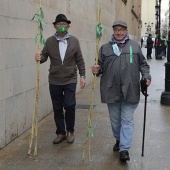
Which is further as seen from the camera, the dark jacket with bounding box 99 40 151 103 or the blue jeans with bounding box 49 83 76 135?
the blue jeans with bounding box 49 83 76 135

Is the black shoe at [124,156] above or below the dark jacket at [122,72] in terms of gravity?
below

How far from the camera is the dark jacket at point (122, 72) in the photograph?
509 cm

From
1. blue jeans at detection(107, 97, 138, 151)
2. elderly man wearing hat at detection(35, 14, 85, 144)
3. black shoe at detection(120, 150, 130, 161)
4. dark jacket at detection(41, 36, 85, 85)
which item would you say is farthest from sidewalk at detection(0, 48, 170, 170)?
dark jacket at detection(41, 36, 85, 85)

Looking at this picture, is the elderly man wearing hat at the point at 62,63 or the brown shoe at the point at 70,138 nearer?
the elderly man wearing hat at the point at 62,63

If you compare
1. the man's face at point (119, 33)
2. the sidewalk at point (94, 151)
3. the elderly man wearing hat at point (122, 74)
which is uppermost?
the man's face at point (119, 33)

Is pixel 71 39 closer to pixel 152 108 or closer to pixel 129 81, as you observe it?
pixel 129 81

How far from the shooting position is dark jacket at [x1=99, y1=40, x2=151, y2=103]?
509cm

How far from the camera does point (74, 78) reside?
588 cm

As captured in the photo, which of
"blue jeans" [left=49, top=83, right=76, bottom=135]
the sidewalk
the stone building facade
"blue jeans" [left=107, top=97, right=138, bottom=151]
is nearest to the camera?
the sidewalk

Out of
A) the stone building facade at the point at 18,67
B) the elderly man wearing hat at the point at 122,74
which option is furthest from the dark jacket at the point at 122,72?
the stone building facade at the point at 18,67

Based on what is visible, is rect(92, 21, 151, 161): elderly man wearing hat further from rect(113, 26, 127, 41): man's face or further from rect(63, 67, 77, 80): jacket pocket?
rect(63, 67, 77, 80): jacket pocket

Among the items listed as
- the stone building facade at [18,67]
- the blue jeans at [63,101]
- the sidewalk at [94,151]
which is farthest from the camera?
the blue jeans at [63,101]

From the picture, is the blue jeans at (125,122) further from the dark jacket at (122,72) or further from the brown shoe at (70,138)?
the brown shoe at (70,138)

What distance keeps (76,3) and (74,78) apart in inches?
218
